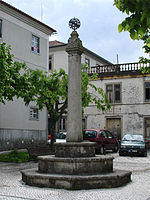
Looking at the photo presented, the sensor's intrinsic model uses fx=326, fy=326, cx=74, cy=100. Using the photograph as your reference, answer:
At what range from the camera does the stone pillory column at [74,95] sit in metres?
10.4

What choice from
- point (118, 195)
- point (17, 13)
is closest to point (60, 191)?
point (118, 195)

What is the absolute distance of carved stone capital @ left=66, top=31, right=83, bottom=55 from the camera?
1081cm

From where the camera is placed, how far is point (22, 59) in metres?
24.0

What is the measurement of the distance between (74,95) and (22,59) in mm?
14300

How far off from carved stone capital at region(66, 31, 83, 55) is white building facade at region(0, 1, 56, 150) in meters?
11.8

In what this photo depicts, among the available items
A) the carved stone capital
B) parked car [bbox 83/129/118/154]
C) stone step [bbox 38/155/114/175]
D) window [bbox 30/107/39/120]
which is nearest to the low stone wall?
window [bbox 30/107/39/120]

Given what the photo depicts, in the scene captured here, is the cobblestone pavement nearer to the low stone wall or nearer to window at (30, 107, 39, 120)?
the low stone wall

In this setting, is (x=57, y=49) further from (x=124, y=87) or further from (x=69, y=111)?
(x=69, y=111)

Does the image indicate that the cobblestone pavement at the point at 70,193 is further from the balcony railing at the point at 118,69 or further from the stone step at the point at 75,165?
the balcony railing at the point at 118,69

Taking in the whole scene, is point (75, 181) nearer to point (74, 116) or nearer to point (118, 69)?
point (74, 116)

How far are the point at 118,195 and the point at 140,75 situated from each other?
24331 mm

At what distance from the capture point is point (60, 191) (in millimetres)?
8367

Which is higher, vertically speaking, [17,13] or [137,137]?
[17,13]

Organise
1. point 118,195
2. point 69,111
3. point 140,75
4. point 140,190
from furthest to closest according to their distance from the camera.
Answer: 1. point 140,75
2. point 69,111
3. point 140,190
4. point 118,195
